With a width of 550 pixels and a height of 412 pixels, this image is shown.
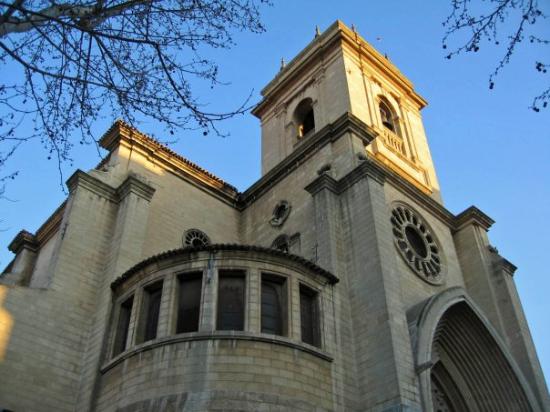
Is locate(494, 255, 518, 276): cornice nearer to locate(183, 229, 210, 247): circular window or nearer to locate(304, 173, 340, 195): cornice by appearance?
locate(304, 173, 340, 195): cornice

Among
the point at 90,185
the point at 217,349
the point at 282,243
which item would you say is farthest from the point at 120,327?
the point at 282,243

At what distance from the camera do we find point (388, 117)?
2798 centimetres

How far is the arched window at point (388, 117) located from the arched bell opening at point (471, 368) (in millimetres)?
11086

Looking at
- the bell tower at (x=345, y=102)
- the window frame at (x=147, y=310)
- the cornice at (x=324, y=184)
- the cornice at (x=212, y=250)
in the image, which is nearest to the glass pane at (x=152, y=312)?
the window frame at (x=147, y=310)

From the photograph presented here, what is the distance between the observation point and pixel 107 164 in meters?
20.5

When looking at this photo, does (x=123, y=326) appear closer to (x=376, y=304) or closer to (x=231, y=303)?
(x=231, y=303)

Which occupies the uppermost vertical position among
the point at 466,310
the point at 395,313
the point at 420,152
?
the point at 420,152

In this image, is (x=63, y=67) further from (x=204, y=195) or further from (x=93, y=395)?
(x=204, y=195)

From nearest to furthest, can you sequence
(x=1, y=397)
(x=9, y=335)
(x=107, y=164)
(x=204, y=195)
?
(x=1, y=397)
(x=9, y=335)
(x=107, y=164)
(x=204, y=195)

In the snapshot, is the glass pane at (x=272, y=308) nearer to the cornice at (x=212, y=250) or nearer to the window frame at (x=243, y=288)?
the window frame at (x=243, y=288)

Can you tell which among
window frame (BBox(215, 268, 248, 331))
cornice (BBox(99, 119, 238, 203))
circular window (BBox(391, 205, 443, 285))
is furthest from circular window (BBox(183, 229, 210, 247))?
circular window (BBox(391, 205, 443, 285))

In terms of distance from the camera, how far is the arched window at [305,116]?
27422 mm

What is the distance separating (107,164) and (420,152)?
13228 millimetres

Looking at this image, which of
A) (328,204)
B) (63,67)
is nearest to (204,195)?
(328,204)
